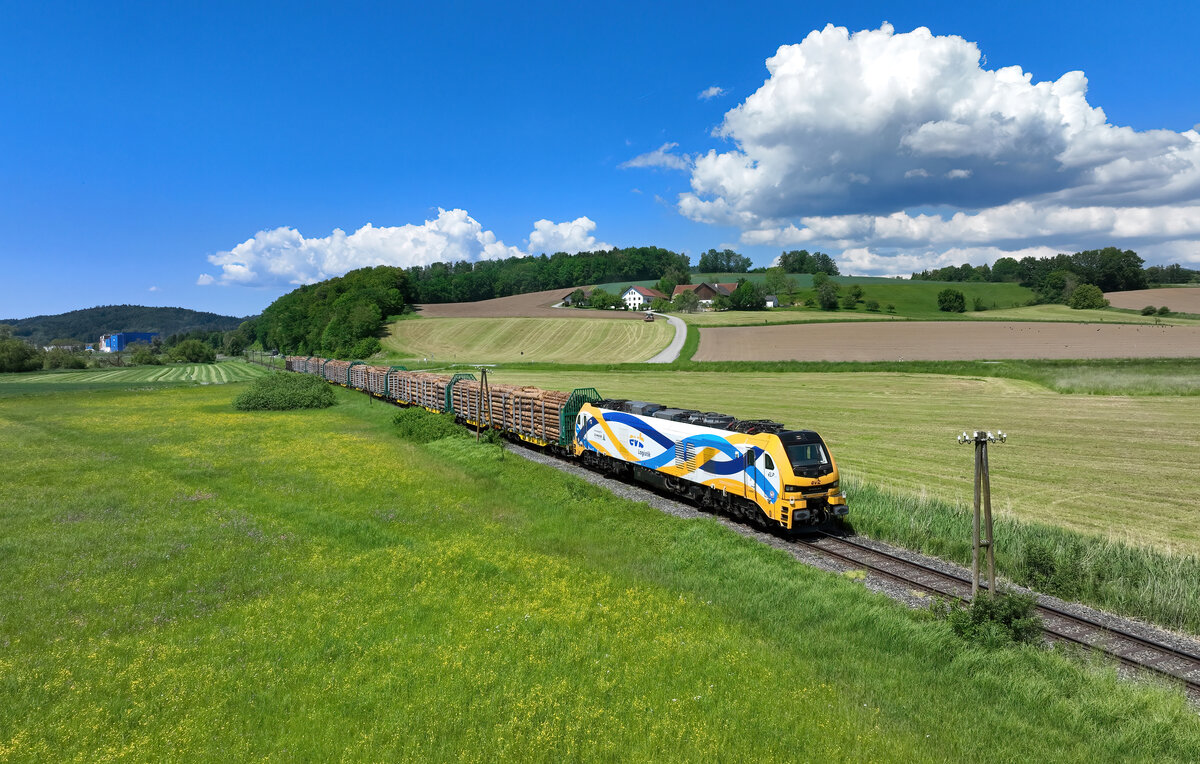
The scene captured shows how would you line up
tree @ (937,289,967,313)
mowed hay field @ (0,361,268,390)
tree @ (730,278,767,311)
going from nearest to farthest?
mowed hay field @ (0,361,268,390)
tree @ (937,289,967,313)
tree @ (730,278,767,311)

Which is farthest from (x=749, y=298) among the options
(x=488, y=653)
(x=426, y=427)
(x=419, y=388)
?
(x=488, y=653)

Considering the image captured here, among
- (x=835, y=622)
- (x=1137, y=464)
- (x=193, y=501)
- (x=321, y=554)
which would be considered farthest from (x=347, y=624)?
(x=1137, y=464)

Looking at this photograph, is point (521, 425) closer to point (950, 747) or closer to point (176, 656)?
point (176, 656)

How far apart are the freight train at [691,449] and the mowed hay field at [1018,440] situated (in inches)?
280

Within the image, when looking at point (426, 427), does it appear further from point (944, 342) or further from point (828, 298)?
point (828, 298)

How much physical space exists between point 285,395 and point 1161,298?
142883 millimetres

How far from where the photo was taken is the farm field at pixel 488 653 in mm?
9055

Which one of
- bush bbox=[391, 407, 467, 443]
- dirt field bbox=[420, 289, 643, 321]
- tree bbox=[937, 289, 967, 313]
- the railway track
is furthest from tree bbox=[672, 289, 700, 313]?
the railway track

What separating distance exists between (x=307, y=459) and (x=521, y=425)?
11.2 meters

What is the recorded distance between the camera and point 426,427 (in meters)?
36.7

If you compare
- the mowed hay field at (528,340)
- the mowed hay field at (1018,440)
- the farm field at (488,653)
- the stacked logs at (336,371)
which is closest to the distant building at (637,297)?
the mowed hay field at (528,340)

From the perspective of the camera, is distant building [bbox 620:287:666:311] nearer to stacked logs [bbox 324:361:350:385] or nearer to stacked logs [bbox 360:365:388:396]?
stacked logs [bbox 324:361:350:385]

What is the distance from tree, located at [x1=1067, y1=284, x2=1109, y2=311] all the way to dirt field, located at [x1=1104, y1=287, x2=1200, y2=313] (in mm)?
3018

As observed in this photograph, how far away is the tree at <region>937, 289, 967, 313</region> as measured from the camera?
402 feet
